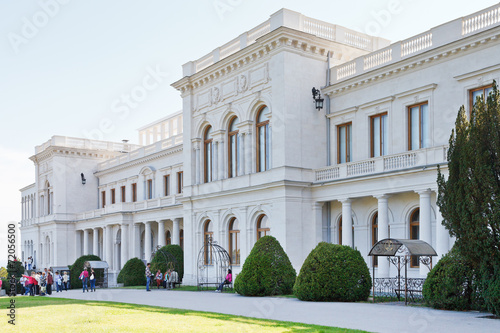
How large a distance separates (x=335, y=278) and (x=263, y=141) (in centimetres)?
1297

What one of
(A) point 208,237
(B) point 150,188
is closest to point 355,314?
(A) point 208,237

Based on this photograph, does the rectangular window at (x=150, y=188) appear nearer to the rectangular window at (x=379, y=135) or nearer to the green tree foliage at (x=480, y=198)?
the rectangular window at (x=379, y=135)

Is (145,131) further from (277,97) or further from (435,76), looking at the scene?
(435,76)

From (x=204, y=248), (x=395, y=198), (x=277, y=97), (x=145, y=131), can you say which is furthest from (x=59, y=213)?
(x=395, y=198)

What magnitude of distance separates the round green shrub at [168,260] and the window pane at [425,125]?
59.5ft

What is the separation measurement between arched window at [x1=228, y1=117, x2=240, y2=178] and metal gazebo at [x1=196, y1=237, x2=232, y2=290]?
170 inches

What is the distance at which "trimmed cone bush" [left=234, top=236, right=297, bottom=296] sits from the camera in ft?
86.5

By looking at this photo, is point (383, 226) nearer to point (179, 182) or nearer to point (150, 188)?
point (179, 182)

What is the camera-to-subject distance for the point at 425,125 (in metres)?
28.1

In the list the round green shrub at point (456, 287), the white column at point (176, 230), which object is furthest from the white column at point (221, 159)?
the round green shrub at point (456, 287)

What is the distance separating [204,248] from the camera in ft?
126

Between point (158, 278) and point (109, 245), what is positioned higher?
point (109, 245)

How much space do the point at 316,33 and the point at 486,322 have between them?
2119cm

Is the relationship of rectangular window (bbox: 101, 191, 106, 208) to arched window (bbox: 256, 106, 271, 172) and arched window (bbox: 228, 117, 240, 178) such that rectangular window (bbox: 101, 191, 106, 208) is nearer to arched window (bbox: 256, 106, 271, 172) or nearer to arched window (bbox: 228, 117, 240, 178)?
arched window (bbox: 228, 117, 240, 178)
